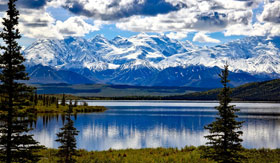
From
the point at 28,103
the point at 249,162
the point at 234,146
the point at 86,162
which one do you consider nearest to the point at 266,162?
the point at 249,162

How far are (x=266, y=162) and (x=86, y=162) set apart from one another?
16647mm

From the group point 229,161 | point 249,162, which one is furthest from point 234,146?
point 249,162

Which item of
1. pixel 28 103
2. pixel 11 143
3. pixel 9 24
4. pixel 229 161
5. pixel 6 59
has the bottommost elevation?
pixel 229 161

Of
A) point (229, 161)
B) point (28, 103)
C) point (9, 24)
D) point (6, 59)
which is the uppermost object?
point (9, 24)

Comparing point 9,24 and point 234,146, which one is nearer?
point 9,24

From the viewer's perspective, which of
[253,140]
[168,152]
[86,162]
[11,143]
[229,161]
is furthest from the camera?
[253,140]

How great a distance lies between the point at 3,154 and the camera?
77.4ft

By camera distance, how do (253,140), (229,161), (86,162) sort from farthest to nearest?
(253,140) → (86,162) → (229,161)

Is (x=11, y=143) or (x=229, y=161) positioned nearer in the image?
(x=11, y=143)

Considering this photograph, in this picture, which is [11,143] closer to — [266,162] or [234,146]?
[234,146]

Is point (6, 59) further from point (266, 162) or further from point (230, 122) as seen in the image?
point (266, 162)

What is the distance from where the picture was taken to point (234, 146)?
1117 inches

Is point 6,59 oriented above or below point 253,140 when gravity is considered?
above

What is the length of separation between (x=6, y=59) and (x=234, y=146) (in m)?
19.2
